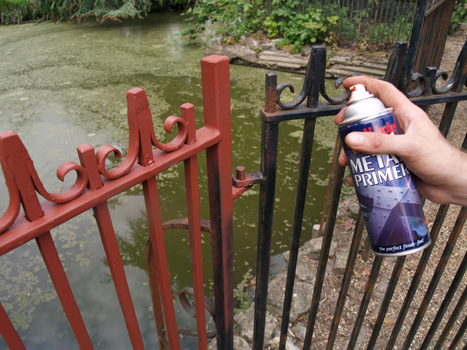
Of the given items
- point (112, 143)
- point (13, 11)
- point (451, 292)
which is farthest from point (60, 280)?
point (13, 11)

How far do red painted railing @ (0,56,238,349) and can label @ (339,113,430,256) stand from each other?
31 centimetres

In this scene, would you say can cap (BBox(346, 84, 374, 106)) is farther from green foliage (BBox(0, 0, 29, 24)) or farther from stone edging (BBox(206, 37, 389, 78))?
green foliage (BBox(0, 0, 29, 24))

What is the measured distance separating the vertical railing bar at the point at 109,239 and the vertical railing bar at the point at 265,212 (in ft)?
1.26

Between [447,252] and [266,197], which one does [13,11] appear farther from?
[447,252]

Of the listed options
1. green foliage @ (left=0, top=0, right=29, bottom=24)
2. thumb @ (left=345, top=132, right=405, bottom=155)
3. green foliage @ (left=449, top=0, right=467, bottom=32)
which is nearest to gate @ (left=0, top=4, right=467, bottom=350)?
thumb @ (left=345, top=132, right=405, bottom=155)

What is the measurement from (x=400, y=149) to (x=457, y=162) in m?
0.22

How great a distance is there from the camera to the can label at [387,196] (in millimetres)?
770

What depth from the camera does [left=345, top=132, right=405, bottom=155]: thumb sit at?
2.42ft

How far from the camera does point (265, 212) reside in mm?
961

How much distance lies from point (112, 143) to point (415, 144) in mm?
3457

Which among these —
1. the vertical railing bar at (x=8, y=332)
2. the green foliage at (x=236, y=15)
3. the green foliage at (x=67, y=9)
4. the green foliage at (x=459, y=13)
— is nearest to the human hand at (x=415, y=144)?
the vertical railing bar at (x=8, y=332)

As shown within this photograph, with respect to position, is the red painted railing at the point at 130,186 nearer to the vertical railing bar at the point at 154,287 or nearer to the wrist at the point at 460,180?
the vertical railing bar at the point at 154,287

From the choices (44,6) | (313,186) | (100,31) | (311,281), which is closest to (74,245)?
(311,281)

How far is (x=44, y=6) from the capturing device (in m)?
9.42
